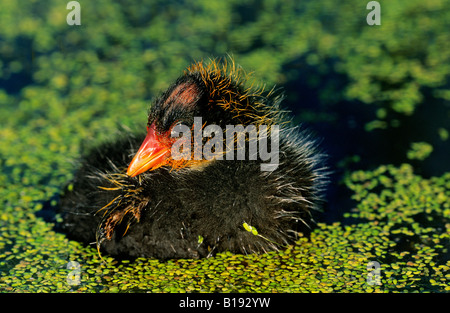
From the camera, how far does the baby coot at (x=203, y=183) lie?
339cm

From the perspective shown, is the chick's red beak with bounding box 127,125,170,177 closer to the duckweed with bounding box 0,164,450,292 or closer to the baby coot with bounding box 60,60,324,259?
the baby coot with bounding box 60,60,324,259

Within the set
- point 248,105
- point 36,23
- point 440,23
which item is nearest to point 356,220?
point 248,105

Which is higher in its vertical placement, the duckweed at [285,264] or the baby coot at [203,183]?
the baby coot at [203,183]

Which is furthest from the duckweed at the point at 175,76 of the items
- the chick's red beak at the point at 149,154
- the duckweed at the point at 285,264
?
the chick's red beak at the point at 149,154

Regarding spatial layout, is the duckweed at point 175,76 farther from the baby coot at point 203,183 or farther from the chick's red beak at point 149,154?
the chick's red beak at point 149,154

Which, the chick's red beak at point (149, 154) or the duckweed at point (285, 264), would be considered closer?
the duckweed at point (285, 264)

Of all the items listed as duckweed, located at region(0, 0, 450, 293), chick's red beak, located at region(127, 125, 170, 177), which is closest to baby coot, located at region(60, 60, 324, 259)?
chick's red beak, located at region(127, 125, 170, 177)

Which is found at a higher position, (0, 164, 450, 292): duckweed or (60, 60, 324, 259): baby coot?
(60, 60, 324, 259): baby coot

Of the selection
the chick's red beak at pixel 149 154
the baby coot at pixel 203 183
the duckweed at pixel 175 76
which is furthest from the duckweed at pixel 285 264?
the chick's red beak at pixel 149 154

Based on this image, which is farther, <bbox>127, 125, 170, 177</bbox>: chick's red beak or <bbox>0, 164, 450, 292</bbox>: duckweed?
<bbox>127, 125, 170, 177</bbox>: chick's red beak

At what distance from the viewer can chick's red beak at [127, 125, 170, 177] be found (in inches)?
135

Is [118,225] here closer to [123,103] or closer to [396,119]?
[123,103]

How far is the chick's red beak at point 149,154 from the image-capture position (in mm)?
3426

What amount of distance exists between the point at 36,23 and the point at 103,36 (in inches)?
32.2
